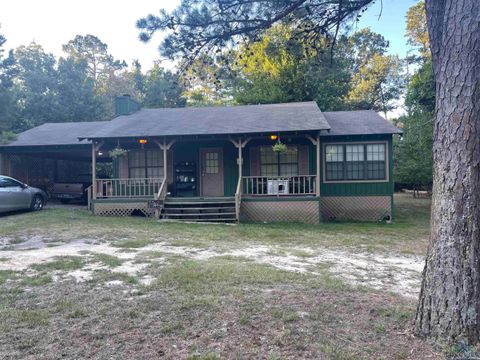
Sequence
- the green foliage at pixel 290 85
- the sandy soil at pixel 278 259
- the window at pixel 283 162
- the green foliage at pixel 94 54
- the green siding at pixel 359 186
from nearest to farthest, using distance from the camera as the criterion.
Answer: the sandy soil at pixel 278 259 → the green siding at pixel 359 186 → the window at pixel 283 162 → the green foliage at pixel 290 85 → the green foliage at pixel 94 54

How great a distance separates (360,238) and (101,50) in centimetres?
4279

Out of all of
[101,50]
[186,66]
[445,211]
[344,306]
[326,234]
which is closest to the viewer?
[445,211]

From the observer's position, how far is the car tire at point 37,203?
12906 millimetres

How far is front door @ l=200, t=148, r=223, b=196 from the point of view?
46.4ft

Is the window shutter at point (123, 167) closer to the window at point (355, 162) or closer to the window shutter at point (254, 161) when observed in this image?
the window shutter at point (254, 161)

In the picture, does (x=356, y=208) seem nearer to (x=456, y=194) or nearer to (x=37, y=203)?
(x=456, y=194)

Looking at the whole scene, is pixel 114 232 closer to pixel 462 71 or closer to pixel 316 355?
pixel 316 355

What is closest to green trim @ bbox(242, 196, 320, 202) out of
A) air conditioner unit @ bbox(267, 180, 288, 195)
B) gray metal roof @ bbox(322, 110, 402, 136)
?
air conditioner unit @ bbox(267, 180, 288, 195)

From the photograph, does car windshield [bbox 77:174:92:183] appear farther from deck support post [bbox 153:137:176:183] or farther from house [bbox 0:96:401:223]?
deck support post [bbox 153:137:176:183]

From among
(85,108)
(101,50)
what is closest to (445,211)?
(85,108)

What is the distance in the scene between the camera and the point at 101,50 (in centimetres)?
4241

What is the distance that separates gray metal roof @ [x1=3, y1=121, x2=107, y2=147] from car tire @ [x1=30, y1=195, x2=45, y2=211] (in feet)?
8.94

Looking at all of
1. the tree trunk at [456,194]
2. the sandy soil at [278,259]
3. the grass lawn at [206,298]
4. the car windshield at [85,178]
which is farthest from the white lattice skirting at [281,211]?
the car windshield at [85,178]

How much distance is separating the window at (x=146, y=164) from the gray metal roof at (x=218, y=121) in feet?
4.15
